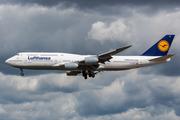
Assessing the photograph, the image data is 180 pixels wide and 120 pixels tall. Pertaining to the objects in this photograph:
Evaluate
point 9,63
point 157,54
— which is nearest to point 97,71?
point 157,54

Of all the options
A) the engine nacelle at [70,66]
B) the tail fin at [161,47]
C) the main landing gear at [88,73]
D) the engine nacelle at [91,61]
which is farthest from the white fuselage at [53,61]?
the tail fin at [161,47]

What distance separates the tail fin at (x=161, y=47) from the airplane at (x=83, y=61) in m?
1.48

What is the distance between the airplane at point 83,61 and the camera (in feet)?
217

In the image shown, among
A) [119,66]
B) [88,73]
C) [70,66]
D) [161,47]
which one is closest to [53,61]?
[70,66]

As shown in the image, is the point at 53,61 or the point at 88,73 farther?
the point at 88,73

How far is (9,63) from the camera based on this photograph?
2645 inches

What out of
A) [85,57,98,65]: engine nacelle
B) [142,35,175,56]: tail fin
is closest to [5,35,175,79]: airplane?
[85,57,98,65]: engine nacelle

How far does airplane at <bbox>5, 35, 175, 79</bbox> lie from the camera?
217 feet

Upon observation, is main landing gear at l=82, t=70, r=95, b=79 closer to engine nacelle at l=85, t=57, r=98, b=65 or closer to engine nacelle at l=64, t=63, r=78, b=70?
engine nacelle at l=85, t=57, r=98, b=65

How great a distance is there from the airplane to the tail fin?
4.86 ft

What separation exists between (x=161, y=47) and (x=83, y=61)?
2328 cm

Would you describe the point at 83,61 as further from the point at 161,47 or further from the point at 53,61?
the point at 161,47

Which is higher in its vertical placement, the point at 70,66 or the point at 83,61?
the point at 83,61

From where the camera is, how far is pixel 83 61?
66.7m
